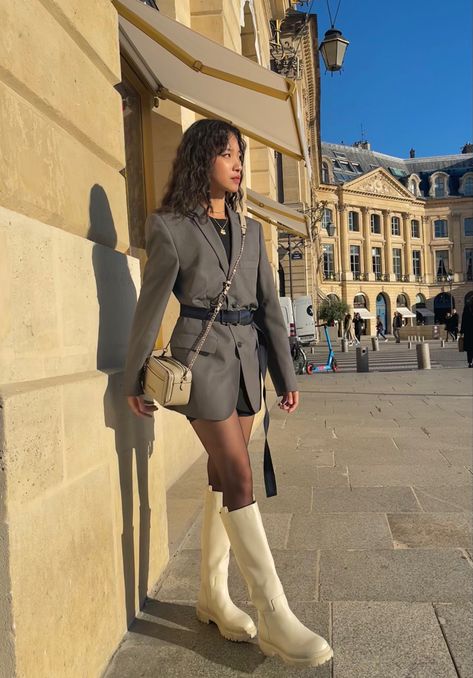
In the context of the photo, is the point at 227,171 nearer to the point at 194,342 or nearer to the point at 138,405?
the point at 194,342

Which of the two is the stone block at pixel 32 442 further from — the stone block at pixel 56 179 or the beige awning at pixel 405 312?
the beige awning at pixel 405 312

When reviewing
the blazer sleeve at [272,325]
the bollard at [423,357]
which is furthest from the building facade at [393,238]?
the blazer sleeve at [272,325]

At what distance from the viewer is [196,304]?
2.21 meters

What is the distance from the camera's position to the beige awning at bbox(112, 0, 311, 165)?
432 centimetres

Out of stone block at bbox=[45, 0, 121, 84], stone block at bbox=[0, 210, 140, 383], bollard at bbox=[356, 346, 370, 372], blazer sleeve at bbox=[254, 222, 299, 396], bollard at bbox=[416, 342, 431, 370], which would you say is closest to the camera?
stone block at bbox=[0, 210, 140, 383]

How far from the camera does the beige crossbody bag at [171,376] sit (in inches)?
80.6

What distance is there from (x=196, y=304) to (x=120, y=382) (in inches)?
20.0

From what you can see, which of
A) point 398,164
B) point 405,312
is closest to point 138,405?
point 405,312

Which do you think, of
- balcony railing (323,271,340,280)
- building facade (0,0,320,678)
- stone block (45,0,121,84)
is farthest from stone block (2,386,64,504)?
balcony railing (323,271,340,280)

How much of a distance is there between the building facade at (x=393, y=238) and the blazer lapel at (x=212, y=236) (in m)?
60.6

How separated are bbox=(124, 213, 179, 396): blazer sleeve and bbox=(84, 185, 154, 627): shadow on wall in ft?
0.63

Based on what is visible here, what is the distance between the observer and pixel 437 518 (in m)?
3.85

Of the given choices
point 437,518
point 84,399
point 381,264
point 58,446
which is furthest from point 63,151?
point 381,264

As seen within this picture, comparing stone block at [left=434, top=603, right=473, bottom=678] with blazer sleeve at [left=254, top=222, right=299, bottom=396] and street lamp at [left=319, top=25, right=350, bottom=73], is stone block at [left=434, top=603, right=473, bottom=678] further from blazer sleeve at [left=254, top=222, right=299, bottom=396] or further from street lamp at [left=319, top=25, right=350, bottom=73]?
street lamp at [left=319, top=25, right=350, bottom=73]
